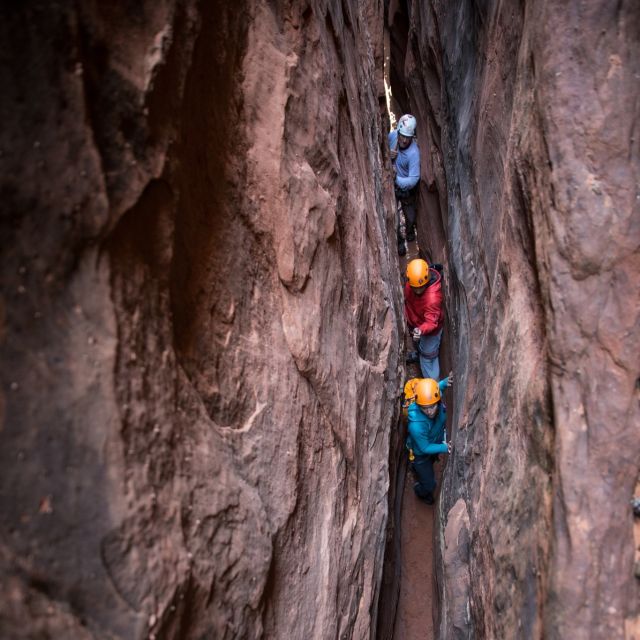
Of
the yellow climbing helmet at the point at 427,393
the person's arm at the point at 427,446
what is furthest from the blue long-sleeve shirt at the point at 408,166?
the person's arm at the point at 427,446

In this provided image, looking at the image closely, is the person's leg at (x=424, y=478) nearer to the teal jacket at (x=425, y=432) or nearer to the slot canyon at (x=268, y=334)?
the teal jacket at (x=425, y=432)

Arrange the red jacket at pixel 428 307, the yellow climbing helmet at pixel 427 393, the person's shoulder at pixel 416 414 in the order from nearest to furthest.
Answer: the yellow climbing helmet at pixel 427 393, the person's shoulder at pixel 416 414, the red jacket at pixel 428 307

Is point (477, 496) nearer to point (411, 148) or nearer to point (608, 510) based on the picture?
point (608, 510)

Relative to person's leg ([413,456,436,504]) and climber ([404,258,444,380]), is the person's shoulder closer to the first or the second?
person's leg ([413,456,436,504])

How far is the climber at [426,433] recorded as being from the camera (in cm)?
548

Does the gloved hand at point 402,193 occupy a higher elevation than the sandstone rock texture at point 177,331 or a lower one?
higher

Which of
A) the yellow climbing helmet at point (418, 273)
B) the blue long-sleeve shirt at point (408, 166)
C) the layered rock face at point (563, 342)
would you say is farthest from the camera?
the blue long-sleeve shirt at point (408, 166)

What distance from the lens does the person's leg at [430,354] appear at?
6.98 metres

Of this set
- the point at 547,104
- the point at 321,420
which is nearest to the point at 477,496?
the point at 321,420

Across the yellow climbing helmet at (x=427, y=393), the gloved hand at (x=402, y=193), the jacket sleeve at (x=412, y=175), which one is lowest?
the yellow climbing helmet at (x=427, y=393)

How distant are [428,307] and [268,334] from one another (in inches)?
177

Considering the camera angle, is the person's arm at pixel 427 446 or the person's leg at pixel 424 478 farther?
the person's leg at pixel 424 478

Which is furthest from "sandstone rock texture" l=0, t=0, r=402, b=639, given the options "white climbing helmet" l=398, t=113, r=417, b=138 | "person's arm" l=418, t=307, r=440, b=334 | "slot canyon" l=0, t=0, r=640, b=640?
"white climbing helmet" l=398, t=113, r=417, b=138

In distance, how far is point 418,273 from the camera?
21.3ft
